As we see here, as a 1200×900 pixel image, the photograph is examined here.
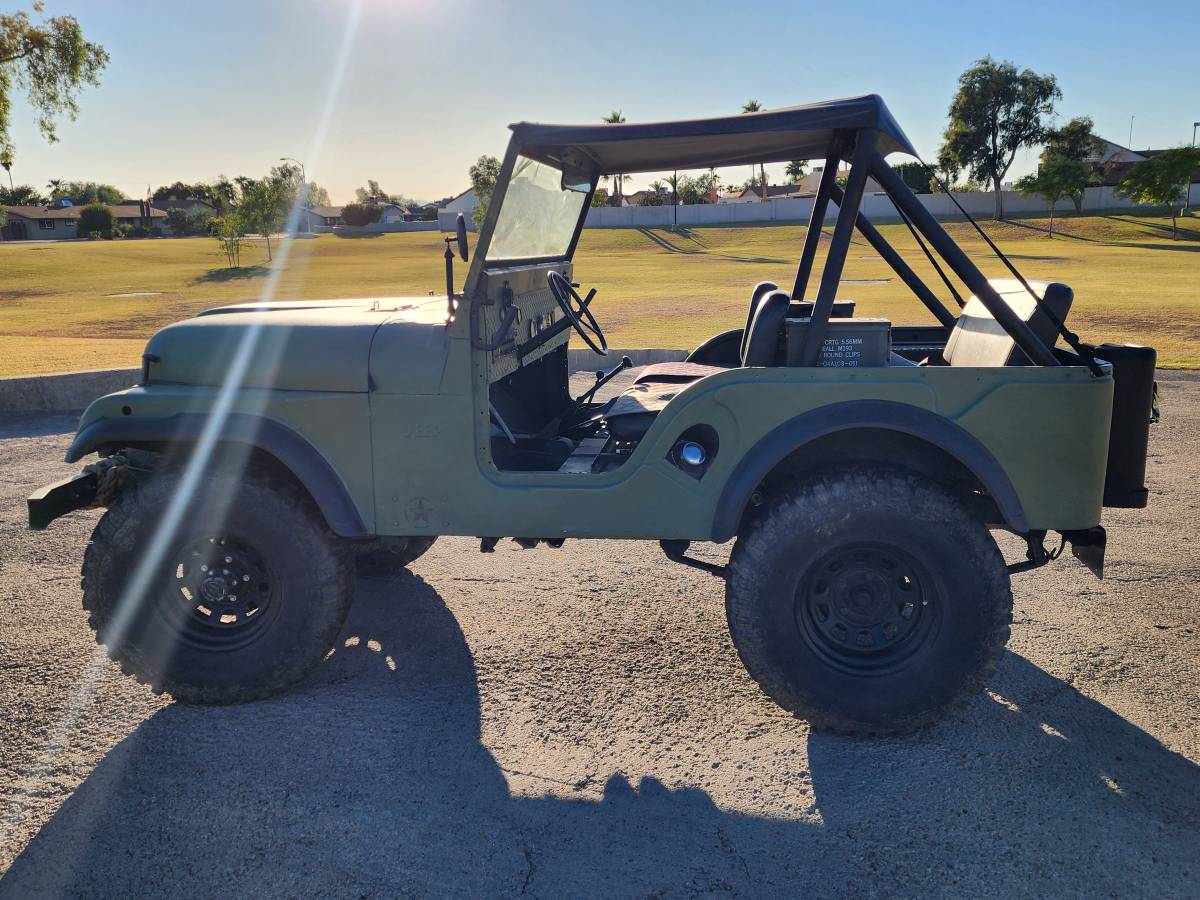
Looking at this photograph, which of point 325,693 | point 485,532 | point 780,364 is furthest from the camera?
point 780,364

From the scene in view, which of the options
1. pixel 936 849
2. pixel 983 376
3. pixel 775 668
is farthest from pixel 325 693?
pixel 983 376

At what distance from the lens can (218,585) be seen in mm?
3574

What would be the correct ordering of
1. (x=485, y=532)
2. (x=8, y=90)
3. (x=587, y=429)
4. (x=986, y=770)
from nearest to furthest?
1. (x=986, y=770)
2. (x=485, y=532)
3. (x=587, y=429)
4. (x=8, y=90)

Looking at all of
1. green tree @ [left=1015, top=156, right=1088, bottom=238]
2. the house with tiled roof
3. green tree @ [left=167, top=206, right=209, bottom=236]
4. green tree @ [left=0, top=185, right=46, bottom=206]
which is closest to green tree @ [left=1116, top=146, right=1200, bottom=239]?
green tree @ [left=1015, top=156, right=1088, bottom=238]

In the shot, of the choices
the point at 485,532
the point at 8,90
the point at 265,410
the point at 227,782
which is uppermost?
the point at 8,90

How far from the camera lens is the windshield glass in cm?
364

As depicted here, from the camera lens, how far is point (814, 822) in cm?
284

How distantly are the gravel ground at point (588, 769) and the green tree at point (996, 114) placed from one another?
72.1m

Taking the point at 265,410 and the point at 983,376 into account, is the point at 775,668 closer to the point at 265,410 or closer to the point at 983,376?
the point at 983,376

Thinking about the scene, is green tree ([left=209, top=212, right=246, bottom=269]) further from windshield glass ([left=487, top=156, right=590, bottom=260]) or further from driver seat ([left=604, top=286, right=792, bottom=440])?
driver seat ([left=604, top=286, right=792, bottom=440])

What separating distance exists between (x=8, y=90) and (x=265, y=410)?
21277mm

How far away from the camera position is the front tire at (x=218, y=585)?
3521 mm

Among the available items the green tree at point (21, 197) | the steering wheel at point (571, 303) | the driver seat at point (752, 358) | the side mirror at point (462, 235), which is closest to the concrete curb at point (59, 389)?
the steering wheel at point (571, 303)

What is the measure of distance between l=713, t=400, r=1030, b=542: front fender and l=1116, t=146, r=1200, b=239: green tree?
57.8 meters
